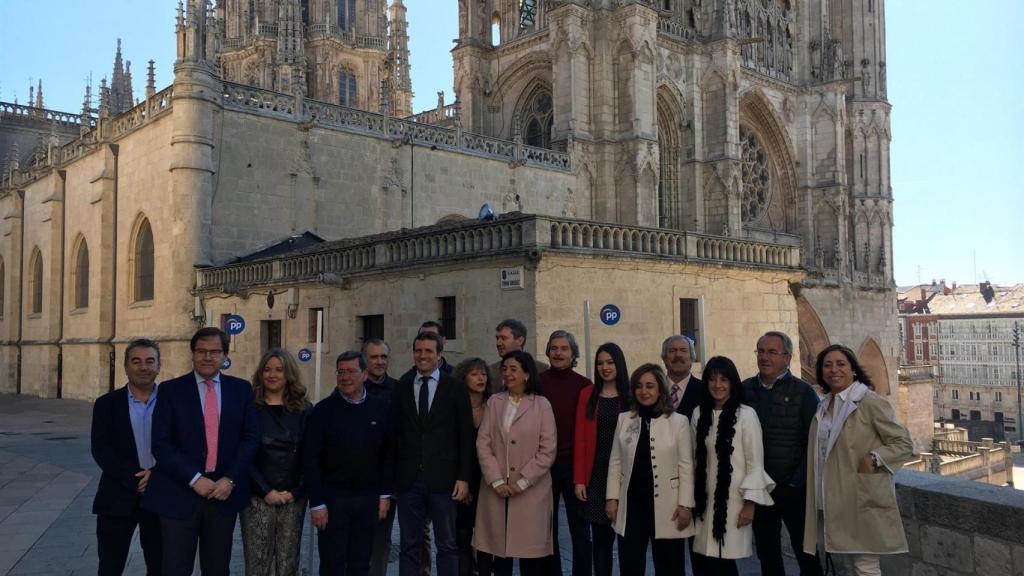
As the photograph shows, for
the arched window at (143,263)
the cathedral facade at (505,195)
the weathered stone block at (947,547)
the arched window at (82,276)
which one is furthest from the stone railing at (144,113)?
the weathered stone block at (947,547)

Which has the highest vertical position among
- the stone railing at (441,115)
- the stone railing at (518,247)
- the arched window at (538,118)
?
the stone railing at (441,115)

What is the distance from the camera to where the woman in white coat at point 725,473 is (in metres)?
4.73

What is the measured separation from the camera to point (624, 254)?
12.9 meters

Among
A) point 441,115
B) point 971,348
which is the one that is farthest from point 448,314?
point 971,348

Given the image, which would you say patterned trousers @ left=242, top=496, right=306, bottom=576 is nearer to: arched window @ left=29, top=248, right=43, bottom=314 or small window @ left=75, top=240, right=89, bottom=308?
small window @ left=75, top=240, right=89, bottom=308

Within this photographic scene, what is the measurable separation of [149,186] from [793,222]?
2860 cm

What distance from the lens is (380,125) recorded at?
22656mm

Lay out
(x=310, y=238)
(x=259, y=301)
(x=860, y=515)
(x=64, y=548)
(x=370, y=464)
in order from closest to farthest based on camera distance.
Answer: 1. (x=860, y=515)
2. (x=370, y=464)
3. (x=64, y=548)
4. (x=259, y=301)
5. (x=310, y=238)

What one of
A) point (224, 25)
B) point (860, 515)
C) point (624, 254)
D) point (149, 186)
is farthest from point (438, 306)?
point (224, 25)

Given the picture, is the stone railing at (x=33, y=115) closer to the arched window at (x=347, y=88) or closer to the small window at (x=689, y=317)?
the arched window at (x=347, y=88)

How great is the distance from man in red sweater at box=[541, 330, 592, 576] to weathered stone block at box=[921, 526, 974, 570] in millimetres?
2301

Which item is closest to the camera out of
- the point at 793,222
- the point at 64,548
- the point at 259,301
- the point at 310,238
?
the point at 64,548

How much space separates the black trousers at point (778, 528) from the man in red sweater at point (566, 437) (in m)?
1.19

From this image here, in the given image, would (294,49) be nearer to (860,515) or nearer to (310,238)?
(310,238)
